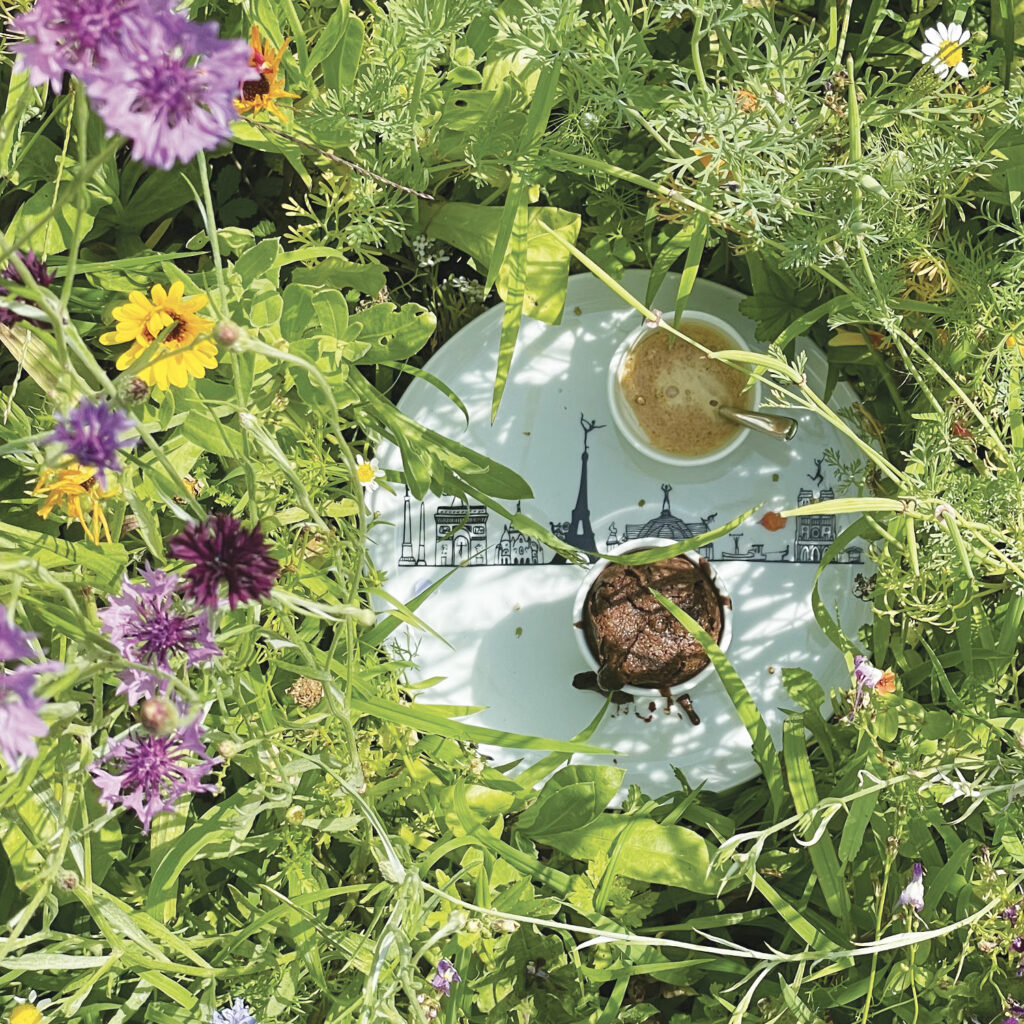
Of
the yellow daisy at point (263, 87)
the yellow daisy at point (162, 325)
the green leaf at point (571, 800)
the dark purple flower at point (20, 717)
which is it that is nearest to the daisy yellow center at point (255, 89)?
the yellow daisy at point (263, 87)

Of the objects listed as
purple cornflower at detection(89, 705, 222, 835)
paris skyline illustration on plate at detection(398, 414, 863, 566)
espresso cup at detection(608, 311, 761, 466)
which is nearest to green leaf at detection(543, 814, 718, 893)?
paris skyline illustration on plate at detection(398, 414, 863, 566)

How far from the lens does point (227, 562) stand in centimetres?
53

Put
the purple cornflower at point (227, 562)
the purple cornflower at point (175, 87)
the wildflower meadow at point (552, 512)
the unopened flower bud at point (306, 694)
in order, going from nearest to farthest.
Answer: the purple cornflower at point (175, 87), the purple cornflower at point (227, 562), the wildflower meadow at point (552, 512), the unopened flower bud at point (306, 694)

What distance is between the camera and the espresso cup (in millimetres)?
1153

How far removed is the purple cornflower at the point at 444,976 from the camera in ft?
3.06

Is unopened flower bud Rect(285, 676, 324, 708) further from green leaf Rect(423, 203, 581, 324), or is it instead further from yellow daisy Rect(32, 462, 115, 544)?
green leaf Rect(423, 203, 581, 324)

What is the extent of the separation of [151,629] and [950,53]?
1.01 m

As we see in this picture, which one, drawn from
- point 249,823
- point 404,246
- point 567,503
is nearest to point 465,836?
point 249,823

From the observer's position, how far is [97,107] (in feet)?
1.39

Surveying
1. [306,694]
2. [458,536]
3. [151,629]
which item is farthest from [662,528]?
[151,629]

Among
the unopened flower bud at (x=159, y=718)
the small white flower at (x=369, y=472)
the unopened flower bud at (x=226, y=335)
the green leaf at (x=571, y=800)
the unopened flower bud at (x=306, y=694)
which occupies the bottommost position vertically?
the green leaf at (x=571, y=800)

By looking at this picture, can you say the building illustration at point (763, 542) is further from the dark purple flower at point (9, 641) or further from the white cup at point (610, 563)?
the dark purple flower at point (9, 641)

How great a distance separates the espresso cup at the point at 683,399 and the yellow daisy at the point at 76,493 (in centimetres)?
59

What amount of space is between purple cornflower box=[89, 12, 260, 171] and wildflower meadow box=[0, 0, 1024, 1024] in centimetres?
41
